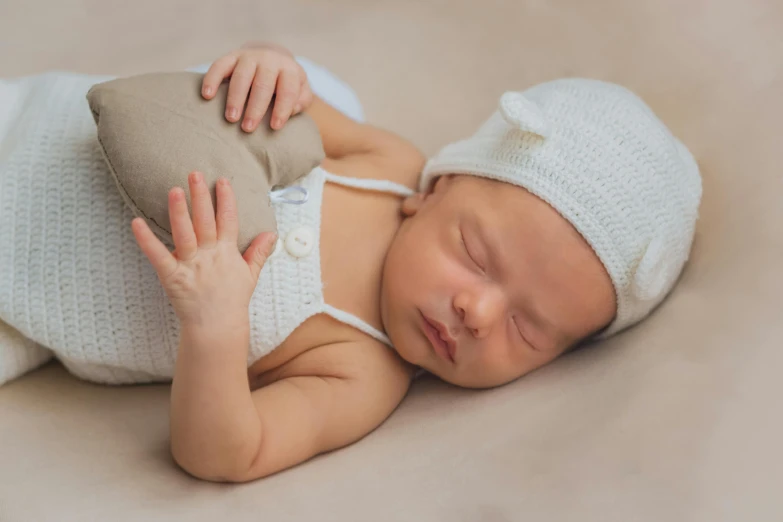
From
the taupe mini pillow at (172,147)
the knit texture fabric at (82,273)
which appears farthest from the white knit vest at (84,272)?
the taupe mini pillow at (172,147)

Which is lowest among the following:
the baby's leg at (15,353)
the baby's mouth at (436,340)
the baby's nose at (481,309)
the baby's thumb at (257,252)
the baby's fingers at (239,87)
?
the baby's leg at (15,353)

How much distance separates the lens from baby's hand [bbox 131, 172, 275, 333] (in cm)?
77

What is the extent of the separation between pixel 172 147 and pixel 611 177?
58 centimetres

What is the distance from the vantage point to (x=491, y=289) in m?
0.97

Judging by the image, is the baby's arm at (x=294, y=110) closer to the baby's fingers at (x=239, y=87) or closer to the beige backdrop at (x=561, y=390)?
the baby's fingers at (x=239, y=87)

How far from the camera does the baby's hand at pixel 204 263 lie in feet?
2.52

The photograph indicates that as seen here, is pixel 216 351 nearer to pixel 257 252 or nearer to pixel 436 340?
pixel 257 252

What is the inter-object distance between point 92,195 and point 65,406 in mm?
296

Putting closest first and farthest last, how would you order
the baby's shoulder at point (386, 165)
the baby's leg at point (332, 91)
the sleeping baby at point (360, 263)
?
the sleeping baby at point (360, 263), the baby's shoulder at point (386, 165), the baby's leg at point (332, 91)

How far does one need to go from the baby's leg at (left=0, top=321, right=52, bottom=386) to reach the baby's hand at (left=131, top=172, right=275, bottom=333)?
0.34 meters

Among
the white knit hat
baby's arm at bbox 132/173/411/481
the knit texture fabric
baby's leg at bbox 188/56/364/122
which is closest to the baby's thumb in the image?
baby's arm at bbox 132/173/411/481

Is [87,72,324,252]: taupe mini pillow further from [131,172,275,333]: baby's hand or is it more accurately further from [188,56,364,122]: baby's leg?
[188,56,364,122]: baby's leg

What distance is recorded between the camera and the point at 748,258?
0.95 metres

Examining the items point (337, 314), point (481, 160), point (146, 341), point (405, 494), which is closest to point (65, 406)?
point (146, 341)
